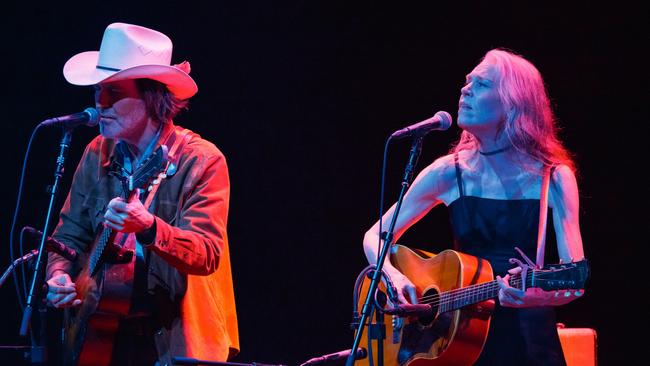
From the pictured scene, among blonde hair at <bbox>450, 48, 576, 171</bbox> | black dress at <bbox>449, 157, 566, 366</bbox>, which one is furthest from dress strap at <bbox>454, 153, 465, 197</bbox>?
blonde hair at <bbox>450, 48, 576, 171</bbox>

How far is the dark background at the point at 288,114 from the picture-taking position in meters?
6.20

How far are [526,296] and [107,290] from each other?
6.21ft

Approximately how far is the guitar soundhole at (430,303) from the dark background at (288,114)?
2.10 metres

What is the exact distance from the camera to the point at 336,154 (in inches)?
250

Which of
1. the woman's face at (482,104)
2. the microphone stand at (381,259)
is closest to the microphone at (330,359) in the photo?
the microphone stand at (381,259)

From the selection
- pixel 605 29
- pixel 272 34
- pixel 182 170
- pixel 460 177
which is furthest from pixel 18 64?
pixel 605 29

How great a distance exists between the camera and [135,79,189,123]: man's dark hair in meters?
4.36

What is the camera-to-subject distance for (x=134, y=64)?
439 centimetres

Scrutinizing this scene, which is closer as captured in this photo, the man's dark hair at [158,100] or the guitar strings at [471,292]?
the guitar strings at [471,292]

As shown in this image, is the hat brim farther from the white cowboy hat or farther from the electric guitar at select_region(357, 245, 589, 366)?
the electric guitar at select_region(357, 245, 589, 366)

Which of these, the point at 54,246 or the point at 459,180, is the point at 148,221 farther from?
the point at 459,180

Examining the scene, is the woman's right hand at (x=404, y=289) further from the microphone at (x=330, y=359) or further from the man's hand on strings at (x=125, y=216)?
the man's hand on strings at (x=125, y=216)

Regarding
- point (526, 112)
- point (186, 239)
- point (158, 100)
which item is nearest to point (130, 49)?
point (158, 100)

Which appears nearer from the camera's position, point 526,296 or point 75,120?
point 526,296
